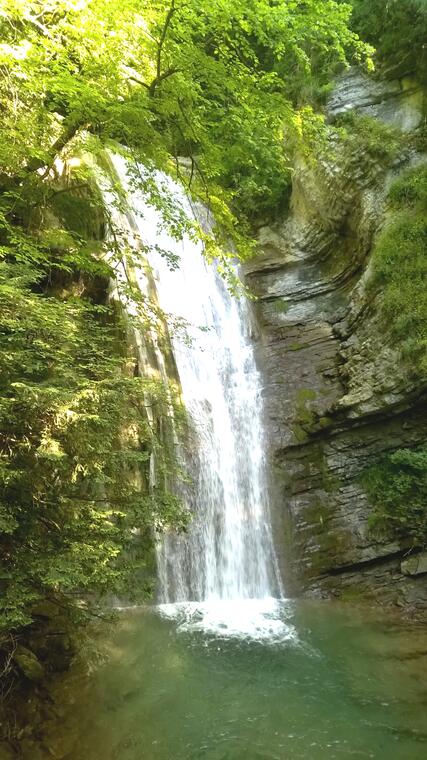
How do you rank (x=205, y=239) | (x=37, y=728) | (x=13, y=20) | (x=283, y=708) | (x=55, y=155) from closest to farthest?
(x=37, y=728)
(x=283, y=708)
(x=13, y=20)
(x=55, y=155)
(x=205, y=239)

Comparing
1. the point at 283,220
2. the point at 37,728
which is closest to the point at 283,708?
the point at 37,728

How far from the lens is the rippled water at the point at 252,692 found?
3.73 m

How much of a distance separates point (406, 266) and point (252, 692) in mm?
7541

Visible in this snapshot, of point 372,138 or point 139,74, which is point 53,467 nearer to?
point 139,74

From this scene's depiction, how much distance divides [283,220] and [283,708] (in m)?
11.7

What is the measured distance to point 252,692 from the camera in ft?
15.2

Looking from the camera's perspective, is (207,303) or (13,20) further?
(207,303)

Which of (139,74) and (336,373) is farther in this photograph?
(336,373)

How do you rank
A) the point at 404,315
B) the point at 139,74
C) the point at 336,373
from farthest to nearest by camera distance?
1. the point at 336,373
2. the point at 404,315
3. the point at 139,74

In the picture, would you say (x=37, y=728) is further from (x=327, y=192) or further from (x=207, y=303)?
(x=327, y=192)

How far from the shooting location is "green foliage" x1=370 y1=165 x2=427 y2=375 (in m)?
8.49

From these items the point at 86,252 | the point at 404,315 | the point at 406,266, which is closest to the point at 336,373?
the point at 404,315

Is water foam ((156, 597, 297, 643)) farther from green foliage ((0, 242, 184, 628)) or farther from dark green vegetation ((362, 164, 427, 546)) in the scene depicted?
green foliage ((0, 242, 184, 628))

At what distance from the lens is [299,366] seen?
1049cm
